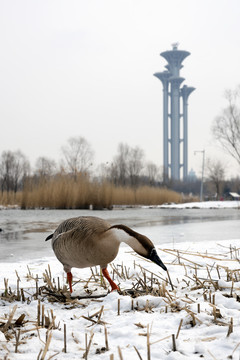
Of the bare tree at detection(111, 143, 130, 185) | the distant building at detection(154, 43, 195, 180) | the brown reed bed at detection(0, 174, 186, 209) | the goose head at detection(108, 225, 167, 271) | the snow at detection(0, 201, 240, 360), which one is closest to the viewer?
the snow at detection(0, 201, 240, 360)

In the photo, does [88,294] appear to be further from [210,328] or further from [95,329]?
[210,328]

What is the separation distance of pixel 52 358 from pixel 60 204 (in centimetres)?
1791

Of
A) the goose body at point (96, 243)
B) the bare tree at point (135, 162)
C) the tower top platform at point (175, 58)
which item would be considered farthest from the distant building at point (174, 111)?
the goose body at point (96, 243)

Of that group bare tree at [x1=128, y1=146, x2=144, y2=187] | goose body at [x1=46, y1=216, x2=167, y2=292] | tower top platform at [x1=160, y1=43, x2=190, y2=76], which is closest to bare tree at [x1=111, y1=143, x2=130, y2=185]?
bare tree at [x1=128, y1=146, x2=144, y2=187]

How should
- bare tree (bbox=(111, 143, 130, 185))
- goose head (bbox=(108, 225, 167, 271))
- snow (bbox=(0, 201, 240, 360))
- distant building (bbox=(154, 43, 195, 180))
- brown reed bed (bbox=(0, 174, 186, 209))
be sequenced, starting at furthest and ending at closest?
distant building (bbox=(154, 43, 195, 180))
bare tree (bbox=(111, 143, 130, 185))
brown reed bed (bbox=(0, 174, 186, 209))
goose head (bbox=(108, 225, 167, 271))
snow (bbox=(0, 201, 240, 360))

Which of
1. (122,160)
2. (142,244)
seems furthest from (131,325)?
(122,160)

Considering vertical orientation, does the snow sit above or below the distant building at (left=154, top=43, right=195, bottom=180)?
below

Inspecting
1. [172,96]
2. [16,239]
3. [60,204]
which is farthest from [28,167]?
[172,96]

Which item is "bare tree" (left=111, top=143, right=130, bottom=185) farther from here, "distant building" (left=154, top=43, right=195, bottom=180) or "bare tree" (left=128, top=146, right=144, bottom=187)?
"distant building" (left=154, top=43, right=195, bottom=180)

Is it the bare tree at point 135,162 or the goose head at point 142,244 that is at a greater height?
the bare tree at point 135,162

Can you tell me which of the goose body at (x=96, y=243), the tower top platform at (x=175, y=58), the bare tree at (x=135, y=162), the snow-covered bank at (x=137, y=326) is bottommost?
the snow-covered bank at (x=137, y=326)

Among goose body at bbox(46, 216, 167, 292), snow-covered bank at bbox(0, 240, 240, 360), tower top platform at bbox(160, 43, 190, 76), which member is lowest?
snow-covered bank at bbox(0, 240, 240, 360)

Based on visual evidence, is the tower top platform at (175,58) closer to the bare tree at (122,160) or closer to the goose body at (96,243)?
A: the bare tree at (122,160)

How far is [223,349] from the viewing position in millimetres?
1770
